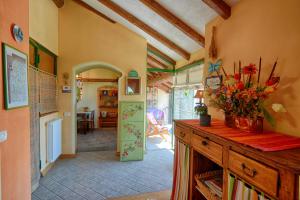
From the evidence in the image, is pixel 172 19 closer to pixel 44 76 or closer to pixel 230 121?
pixel 230 121

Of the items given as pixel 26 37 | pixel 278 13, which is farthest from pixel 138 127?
pixel 278 13

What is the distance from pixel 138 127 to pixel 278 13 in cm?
305

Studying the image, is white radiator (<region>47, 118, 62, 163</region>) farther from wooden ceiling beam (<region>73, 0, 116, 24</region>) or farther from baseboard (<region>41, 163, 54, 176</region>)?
wooden ceiling beam (<region>73, 0, 116, 24</region>)

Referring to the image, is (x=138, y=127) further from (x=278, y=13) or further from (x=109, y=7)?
(x=278, y=13)

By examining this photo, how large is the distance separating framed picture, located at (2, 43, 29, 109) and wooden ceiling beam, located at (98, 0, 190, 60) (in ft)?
6.38

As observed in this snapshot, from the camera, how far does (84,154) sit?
4133mm

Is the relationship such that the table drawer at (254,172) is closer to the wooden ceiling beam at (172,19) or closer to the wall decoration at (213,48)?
the wall decoration at (213,48)

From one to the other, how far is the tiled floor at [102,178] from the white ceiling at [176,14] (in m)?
2.55

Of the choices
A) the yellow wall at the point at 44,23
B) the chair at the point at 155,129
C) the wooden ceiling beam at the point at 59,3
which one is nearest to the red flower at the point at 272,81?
the yellow wall at the point at 44,23

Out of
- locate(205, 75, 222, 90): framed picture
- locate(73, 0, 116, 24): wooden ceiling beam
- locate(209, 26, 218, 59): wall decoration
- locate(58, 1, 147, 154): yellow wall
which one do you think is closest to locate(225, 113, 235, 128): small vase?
locate(205, 75, 222, 90): framed picture

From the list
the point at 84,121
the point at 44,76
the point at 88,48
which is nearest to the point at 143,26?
the point at 88,48

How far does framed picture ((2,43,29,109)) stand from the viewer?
1.46 meters

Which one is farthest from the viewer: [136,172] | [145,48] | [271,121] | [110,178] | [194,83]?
[145,48]

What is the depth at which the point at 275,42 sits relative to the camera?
1359 millimetres
